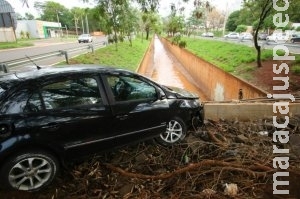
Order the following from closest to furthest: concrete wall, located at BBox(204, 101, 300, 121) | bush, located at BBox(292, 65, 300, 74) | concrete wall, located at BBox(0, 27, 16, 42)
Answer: concrete wall, located at BBox(204, 101, 300, 121) → bush, located at BBox(292, 65, 300, 74) → concrete wall, located at BBox(0, 27, 16, 42)

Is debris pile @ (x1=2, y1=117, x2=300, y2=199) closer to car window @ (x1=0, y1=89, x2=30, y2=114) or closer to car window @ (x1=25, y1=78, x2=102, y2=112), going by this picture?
car window @ (x1=25, y1=78, x2=102, y2=112)

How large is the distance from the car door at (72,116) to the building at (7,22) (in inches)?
1614

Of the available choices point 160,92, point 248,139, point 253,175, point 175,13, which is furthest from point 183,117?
point 175,13

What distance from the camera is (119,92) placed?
451 centimetres

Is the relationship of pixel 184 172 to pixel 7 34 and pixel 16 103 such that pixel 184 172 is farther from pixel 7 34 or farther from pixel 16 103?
pixel 7 34

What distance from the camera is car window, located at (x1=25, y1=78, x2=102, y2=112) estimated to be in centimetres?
367

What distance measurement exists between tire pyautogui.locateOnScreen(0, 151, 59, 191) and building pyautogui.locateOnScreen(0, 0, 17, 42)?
1632 inches

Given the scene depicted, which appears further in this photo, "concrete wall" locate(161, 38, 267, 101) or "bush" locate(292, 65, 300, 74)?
"bush" locate(292, 65, 300, 74)

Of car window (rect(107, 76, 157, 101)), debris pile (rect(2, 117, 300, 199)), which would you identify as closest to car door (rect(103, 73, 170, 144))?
car window (rect(107, 76, 157, 101))

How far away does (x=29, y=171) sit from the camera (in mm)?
3605

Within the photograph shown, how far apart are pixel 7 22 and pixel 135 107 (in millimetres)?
49139

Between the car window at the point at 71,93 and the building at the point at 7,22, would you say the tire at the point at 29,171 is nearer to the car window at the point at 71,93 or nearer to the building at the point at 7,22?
the car window at the point at 71,93

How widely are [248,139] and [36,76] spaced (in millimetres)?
4000

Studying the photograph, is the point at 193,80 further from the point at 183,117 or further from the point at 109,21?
the point at 183,117
